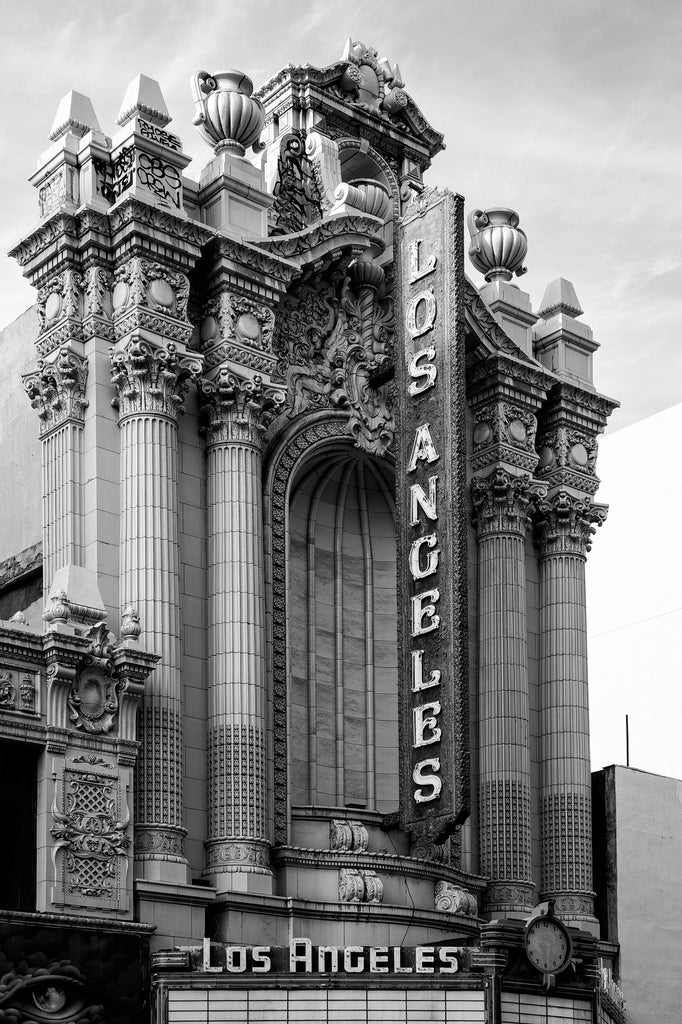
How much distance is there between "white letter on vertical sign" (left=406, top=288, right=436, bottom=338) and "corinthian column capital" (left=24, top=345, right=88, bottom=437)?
545 centimetres

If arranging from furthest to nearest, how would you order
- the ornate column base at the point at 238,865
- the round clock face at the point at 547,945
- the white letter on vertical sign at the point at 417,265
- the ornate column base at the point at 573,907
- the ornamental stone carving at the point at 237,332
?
the ornate column base at the point at 573,907 < the white letter on vertical sign at the point at 417,265 < the ornamental stone carving at the point at 237,332 < the ornate column base at the point at 238,865 < the round clock face at the point at 547,945

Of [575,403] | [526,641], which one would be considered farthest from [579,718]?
[575,403]

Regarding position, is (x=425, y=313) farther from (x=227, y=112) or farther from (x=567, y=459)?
(x=567, y=459)

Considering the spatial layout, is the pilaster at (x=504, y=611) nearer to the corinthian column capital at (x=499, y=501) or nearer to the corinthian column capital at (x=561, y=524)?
the corinthian column capital at (x=499, y=501)

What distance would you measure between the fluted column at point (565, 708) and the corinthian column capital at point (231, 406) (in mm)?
7359

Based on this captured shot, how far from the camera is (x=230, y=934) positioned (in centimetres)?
2767

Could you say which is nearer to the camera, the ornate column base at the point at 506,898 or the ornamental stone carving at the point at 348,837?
the ornamental stone carving at the point at 348,837

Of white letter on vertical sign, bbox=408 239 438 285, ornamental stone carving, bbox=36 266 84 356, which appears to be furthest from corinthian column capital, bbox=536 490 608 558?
ornamental stone carving, bbox=36 266 84 356

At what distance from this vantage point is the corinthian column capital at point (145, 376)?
2941cm

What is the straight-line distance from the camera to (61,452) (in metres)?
29.8

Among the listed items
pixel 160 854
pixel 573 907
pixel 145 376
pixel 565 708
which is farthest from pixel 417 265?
pixel 573 907

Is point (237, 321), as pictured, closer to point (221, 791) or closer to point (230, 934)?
point (221, 791)

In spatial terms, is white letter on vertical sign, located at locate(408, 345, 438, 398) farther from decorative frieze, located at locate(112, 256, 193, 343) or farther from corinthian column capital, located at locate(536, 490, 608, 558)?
corinthian column capital, located at locate(536, 490, 608, 558)

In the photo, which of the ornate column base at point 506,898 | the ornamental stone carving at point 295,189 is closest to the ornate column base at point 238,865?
the ornate column base at point 506,898
